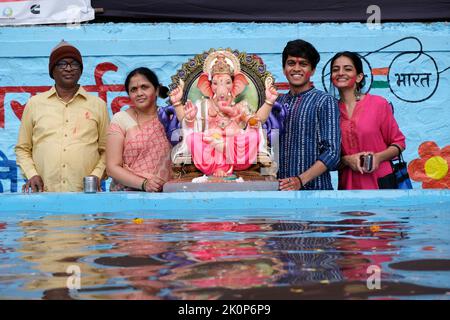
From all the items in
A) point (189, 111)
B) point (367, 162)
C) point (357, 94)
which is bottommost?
point (367, 162)

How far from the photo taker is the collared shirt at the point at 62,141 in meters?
6.30

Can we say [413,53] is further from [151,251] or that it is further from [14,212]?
[151,251]

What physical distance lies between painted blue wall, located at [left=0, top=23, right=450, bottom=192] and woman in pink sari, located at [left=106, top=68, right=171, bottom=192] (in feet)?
8.00

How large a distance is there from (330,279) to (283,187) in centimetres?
320

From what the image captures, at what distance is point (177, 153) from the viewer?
6254 millimetres

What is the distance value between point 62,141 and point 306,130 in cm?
182

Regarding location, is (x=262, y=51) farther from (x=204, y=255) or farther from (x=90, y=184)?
(x=204, y=255)

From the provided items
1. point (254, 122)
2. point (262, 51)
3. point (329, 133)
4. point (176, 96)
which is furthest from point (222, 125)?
point (262, 51)

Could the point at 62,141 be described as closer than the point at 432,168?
Yes

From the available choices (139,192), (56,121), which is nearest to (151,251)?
(139,192)

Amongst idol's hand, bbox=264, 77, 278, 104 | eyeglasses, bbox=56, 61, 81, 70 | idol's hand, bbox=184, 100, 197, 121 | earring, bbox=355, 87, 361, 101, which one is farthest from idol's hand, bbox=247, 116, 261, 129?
eyeglasses, bbox=56, 61, 81, 70

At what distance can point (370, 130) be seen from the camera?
606 centimetres
